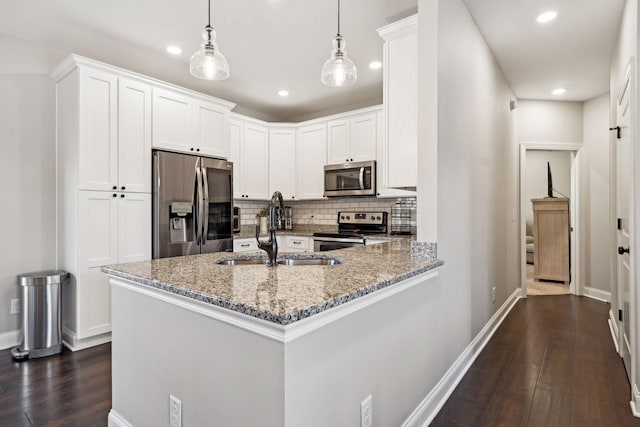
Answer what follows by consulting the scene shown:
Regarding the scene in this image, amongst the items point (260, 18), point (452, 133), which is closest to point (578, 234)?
point (452, 133)

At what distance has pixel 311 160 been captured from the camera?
15.9 ft

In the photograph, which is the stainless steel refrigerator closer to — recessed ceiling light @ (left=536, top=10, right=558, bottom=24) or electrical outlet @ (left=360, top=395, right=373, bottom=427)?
electrical outlet @ (left=360, top=395, right=373, bottom=427)

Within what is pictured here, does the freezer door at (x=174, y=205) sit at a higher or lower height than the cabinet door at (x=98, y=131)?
lower

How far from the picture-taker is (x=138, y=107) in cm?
329

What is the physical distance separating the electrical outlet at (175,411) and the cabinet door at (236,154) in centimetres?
326

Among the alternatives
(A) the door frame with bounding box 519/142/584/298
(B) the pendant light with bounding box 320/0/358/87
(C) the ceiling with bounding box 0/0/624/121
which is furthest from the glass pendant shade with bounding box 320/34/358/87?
(A) the door frame with bounding box 519/142/584/298

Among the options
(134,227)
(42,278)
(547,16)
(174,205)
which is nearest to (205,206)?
(174,205)

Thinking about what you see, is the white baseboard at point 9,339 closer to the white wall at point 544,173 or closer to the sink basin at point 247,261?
the sink basin at point 247,261

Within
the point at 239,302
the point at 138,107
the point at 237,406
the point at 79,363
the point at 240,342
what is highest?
the point at 138,107

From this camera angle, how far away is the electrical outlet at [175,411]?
1394mm

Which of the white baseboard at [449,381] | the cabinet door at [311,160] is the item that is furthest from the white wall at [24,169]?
the white baseboard at [449,381]

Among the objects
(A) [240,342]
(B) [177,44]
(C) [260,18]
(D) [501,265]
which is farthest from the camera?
(D) [501,265]

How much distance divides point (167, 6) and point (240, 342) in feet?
8.39

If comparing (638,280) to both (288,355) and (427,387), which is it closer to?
(427,387)
